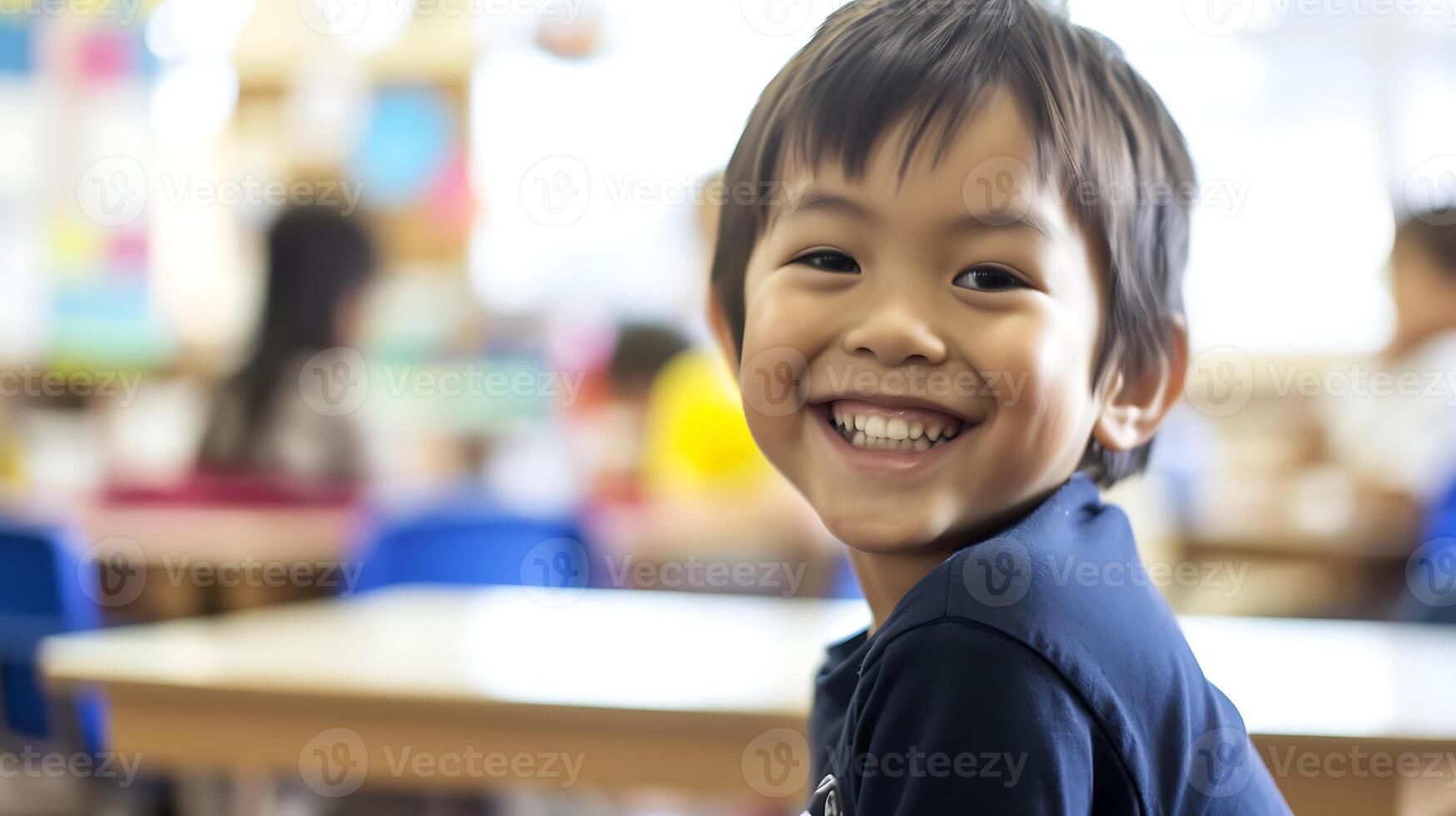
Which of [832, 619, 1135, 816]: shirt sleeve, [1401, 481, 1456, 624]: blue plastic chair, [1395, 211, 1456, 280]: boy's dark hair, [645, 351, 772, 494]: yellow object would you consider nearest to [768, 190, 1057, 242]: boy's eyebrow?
[832, 619, 1135, 816]: shirt sleeve

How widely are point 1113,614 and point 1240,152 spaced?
13.8 ft

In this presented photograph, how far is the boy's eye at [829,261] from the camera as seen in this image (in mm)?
788

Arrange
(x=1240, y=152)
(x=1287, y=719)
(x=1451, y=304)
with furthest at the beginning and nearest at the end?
(x=1240, y=152) → (x=1451, y=304) → (x=1287, y=719)

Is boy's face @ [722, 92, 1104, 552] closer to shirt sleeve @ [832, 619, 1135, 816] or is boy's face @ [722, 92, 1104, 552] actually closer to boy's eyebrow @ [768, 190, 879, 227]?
boy's eyebrow @ [768, 190, 879, 227]

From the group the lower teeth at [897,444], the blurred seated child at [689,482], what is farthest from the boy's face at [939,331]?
the blurred seated child at [689,482]

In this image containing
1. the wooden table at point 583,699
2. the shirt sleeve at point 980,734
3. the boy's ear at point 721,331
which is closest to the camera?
the shirt sleeve at point 980,734

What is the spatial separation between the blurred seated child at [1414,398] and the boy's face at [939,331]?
7.09 ft

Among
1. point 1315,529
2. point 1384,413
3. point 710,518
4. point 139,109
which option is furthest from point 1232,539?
point 139,109

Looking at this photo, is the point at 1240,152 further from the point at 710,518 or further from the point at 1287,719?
the point at 1287,719

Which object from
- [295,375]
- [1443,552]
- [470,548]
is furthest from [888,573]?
[295,375]

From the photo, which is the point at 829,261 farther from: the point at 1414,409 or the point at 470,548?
the point at 1414,409

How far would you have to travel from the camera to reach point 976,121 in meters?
0.76

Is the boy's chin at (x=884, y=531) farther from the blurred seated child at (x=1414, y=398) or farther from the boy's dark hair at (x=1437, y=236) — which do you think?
the boy's dark hair at (x=1437, y=236)

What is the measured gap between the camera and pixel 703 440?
2.69m
